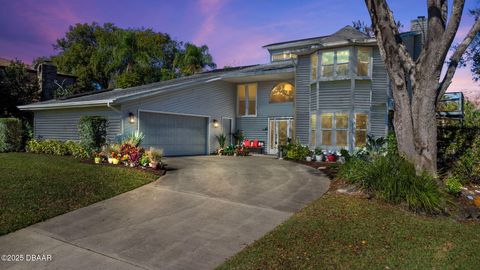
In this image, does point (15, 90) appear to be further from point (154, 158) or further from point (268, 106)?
point (268, 106)

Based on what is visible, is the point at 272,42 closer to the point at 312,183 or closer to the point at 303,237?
the point at 312,183

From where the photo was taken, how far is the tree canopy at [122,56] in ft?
98.5

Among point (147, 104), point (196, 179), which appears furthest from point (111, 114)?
point (196, 179)

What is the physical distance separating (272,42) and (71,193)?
17419 mm

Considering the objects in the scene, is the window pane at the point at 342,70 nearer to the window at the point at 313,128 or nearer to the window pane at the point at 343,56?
the window pane at the point at 343,56

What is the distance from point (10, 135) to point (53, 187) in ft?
35.0

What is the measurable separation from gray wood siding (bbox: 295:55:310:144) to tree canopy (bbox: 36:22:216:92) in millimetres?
15402

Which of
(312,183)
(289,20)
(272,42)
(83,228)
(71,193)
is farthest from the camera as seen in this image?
(272,42)

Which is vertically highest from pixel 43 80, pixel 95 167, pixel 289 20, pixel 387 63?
pixel 289 20

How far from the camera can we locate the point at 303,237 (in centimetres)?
502

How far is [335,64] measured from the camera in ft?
48.3

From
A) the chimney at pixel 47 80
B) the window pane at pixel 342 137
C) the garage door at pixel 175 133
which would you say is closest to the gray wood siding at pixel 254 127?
the garage door at pixel 175 133

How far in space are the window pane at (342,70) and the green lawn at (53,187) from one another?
991 centimetres

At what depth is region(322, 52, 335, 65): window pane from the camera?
1483cm
